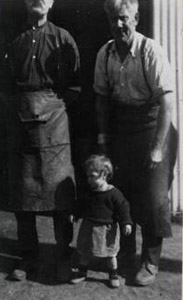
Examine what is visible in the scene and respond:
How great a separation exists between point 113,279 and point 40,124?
1226 mm

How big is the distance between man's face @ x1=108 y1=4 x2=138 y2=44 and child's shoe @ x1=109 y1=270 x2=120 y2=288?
1628mm

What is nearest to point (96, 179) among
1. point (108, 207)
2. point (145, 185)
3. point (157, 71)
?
point (108, 207)

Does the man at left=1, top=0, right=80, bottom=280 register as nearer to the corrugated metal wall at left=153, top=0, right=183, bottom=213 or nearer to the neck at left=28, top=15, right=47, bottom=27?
the neck at left=28, top=15, right=47, bottom=27

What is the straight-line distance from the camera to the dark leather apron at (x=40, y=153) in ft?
11.8

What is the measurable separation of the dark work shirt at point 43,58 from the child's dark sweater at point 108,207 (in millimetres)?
870

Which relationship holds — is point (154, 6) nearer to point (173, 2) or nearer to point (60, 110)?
point (173, 2)

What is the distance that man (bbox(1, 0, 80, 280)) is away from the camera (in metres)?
3.57

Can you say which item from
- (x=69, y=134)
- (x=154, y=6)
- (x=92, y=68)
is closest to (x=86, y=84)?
(x=92, y=68)

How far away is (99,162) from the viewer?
350cm

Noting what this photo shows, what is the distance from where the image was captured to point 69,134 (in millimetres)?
3773

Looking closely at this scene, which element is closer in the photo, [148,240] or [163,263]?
[148,240]

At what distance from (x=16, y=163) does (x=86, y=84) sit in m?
2.04

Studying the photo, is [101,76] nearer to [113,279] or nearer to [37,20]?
[37,20]

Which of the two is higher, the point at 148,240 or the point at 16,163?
the point at 16,163
